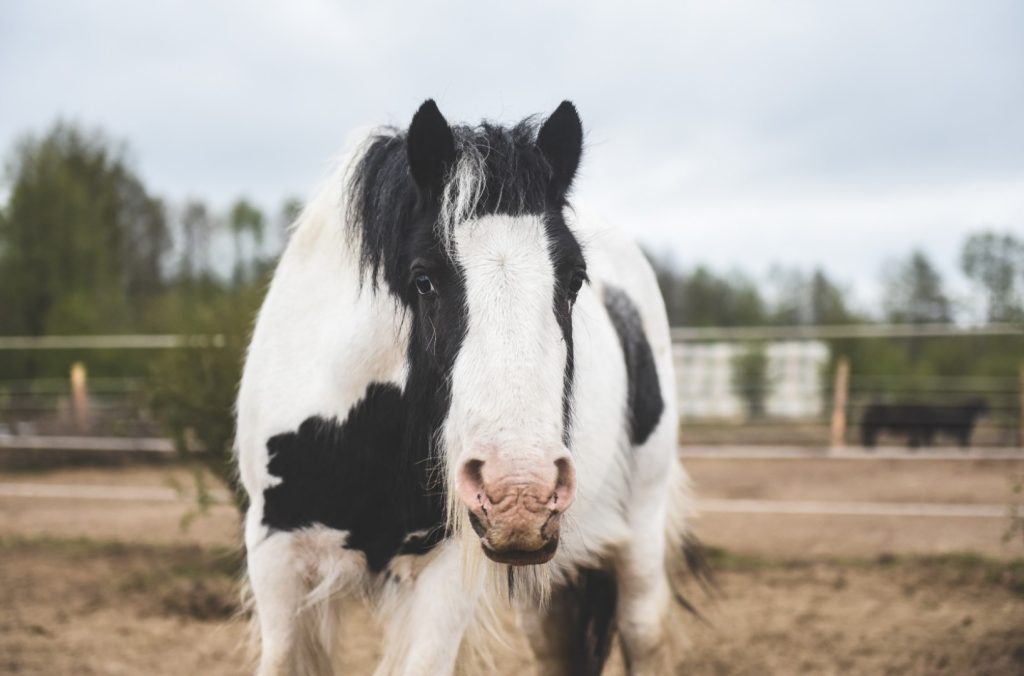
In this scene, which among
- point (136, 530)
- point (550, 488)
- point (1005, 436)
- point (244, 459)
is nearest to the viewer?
point (550, 488)

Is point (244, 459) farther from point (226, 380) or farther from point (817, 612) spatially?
point (817, 612)

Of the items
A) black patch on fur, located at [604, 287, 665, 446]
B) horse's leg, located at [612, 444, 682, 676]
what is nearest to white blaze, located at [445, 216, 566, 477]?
black patch on fur, located at [604, 287, 665, 446]

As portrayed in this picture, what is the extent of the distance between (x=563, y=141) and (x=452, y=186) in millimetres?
426

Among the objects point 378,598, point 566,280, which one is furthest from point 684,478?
point 566,280

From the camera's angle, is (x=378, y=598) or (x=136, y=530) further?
(x=136, y=530)

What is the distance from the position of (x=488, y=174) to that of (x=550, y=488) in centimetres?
78

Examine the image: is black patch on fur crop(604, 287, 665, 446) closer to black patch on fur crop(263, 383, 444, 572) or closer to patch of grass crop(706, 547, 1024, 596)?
black patch on fur crop(263, 383, 444, 572)

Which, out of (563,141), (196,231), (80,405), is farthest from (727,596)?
(196,231)

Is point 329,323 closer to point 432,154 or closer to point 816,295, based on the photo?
point 432,154

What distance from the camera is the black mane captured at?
1908 mm

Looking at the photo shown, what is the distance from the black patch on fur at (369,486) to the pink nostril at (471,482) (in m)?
0.58

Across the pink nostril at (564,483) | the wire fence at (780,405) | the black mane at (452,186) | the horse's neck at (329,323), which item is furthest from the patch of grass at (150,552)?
the pink nostril at (564,483)

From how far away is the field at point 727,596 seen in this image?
12.7ft

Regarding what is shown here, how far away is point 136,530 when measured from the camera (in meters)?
6.96
